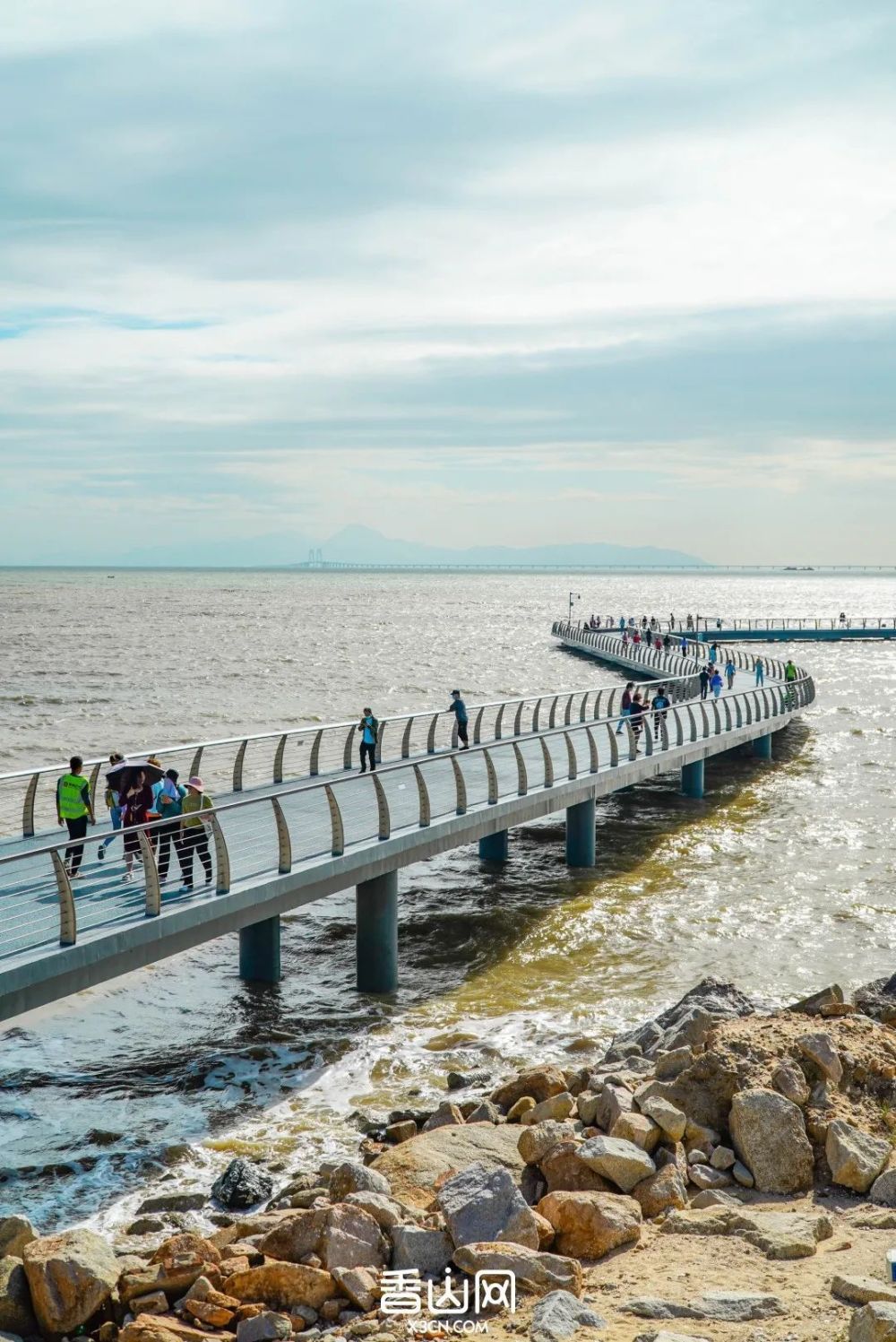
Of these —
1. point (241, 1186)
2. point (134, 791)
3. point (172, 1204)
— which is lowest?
point (172, 1204)

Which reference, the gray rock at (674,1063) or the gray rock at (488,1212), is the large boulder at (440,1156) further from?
the gray rock at (674,1063)

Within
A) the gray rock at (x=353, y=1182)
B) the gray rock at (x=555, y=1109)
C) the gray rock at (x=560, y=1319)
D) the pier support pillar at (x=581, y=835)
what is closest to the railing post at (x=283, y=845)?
the gray rock at (x=555, y=1109)

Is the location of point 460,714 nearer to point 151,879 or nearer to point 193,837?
point 193,837

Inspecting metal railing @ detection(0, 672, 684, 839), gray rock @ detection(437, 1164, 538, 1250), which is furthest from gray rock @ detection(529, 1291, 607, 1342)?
metal railing @ detection(0, 672, 684, 839)

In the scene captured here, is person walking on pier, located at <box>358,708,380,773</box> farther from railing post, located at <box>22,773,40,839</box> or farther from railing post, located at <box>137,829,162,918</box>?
railing post, located at <box>137,829,162,918</box>

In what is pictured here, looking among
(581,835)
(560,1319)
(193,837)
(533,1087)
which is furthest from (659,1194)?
(581,835)

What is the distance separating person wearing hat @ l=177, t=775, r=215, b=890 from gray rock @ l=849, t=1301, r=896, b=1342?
7.73 m

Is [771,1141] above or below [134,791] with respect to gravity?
below

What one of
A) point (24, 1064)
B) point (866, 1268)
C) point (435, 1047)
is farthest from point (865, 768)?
point (866, 1268)

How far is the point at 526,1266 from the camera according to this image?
764cm

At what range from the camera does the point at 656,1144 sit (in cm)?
973

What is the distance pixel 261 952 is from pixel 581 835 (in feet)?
27.1

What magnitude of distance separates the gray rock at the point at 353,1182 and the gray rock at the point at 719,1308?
2.34 metres

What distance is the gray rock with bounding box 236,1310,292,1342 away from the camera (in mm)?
7301
